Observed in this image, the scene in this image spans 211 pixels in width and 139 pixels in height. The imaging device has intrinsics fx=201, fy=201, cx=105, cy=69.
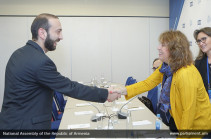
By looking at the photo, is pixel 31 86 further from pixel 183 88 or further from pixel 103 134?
pixel 183 88

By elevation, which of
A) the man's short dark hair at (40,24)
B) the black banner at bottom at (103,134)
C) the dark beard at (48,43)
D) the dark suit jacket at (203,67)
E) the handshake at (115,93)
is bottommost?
the black banner at bottom at (103,134)

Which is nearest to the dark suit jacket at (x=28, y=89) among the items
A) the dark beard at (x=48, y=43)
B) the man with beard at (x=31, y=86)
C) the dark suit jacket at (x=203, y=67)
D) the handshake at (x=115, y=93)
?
the man with beard at (x=31, y=86)

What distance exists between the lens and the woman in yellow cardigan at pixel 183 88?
5.69 ft

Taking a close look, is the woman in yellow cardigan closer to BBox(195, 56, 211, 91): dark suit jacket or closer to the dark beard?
BBox(195, 56, 211, 91): dark suit jacket

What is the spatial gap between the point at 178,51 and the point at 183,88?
15.0 inches

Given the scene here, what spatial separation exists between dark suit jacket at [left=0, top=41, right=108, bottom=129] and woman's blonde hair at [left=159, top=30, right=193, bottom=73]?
44.5 inches

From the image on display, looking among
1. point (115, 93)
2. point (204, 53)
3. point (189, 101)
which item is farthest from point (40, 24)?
point (204, 53)

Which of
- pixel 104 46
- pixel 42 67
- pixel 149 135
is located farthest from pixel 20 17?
pixel 149 135

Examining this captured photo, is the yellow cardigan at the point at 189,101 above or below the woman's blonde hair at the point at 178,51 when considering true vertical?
below

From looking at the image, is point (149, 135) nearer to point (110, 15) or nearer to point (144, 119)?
point (144, 119)

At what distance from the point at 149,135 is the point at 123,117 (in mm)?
583

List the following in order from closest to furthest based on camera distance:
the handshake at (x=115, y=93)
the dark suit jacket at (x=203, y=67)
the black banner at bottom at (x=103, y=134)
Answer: the black banner at bottom at (x=103, y=134) → the handshake at (x=115, y=93) → the dark suit jacket at (x=203, y=67)

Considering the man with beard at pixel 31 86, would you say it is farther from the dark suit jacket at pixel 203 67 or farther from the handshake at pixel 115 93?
the dark suit jacket at pixel 203 67

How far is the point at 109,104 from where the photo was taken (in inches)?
128
